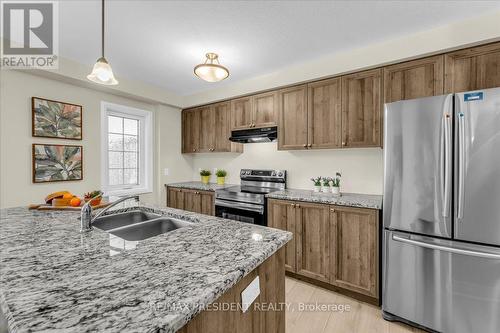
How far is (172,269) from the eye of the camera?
80 centimetres

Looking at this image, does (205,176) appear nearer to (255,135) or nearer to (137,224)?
(255,135)

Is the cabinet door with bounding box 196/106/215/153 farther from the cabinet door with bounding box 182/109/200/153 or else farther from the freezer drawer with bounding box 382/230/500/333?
the freezer drawer with bounding box 382/230/500/333

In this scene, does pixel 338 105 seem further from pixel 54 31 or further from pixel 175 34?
pixel 54 31

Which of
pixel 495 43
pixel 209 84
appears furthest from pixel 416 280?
pixel 209 84

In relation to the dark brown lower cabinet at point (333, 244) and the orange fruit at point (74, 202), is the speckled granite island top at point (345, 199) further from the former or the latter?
the orange fruit at point (74, 202)

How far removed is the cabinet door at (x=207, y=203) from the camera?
10.9ft

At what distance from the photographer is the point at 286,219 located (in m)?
2.62

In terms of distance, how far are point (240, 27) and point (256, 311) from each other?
2120 mm

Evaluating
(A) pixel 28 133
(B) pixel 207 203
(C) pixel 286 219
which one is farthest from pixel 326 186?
(A) pixel 28 133

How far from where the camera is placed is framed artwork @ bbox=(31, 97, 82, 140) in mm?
2553

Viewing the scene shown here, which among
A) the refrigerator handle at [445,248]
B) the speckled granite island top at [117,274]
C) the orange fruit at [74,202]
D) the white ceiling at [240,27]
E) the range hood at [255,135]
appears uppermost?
the white ceiling at [240,27]

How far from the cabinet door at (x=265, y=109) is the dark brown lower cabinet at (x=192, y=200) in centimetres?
128

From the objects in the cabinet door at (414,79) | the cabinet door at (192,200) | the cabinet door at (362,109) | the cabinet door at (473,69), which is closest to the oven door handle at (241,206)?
the cabinet door at (192,200)

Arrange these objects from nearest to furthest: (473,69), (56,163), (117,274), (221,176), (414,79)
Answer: (117,274) < (473,69) < (414,79) < (56,163) < (221,176)
